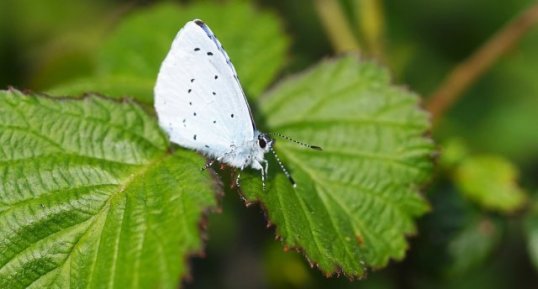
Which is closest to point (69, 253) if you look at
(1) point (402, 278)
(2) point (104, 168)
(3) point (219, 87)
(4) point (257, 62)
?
(2) point (104, 168)

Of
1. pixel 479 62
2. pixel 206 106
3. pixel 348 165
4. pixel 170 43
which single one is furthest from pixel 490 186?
pixel 170 43

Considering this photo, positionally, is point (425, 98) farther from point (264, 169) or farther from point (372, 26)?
point (264, 169)

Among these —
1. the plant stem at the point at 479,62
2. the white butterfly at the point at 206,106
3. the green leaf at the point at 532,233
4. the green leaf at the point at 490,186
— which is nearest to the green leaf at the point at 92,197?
the white butterfly at the point at 206,106

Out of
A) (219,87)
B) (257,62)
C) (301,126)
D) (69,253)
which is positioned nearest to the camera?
(69,253)

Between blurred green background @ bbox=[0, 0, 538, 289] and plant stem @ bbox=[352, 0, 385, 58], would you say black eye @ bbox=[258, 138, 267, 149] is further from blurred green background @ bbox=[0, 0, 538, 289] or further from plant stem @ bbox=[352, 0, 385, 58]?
plant stem @ bbox=[352, 0, 385, 58]

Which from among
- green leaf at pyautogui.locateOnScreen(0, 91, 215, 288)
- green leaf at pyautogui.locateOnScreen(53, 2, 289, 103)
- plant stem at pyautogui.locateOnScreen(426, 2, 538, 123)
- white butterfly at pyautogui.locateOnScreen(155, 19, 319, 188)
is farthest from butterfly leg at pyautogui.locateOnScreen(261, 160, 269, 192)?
plant stem at pyautogui.locateOnScreen(426, 2, 538, 123)

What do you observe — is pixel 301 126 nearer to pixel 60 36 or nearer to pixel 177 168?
pixel 177 168

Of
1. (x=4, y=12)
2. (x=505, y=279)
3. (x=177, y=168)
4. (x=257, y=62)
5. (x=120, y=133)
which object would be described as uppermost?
(x=4, y=12)
